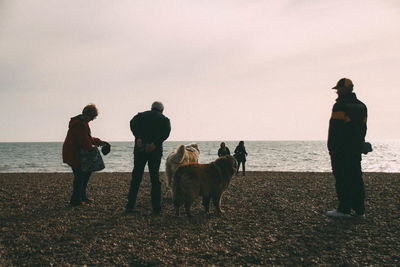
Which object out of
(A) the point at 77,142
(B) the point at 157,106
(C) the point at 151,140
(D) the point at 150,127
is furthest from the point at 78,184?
(B) the point at 157,106

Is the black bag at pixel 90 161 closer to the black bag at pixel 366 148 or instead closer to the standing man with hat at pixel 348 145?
the standing man with hat at pixel 348 145

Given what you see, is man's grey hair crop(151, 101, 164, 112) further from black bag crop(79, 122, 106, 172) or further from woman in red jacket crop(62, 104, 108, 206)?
black bag crop(79, 122, 106, 172)

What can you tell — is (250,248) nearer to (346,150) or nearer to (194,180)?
(194,180)

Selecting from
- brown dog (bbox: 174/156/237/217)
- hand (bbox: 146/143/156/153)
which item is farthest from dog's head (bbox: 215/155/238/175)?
hand (bbox: 146/143/156/153)

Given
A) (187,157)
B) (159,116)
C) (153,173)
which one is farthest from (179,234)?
(187,157)

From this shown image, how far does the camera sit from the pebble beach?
342 cm

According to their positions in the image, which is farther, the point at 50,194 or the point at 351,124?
the point at 50,194

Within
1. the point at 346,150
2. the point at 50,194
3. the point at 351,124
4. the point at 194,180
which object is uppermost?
the point at 351,124

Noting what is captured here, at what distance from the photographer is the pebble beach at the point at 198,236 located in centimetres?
342

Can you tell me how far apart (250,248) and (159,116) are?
3325mm

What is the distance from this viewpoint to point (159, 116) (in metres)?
5.68

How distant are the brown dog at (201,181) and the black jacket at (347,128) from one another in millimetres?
2254

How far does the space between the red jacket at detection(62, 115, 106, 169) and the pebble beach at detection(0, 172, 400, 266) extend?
123 centimetres

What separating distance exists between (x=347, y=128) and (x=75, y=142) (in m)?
6.12
